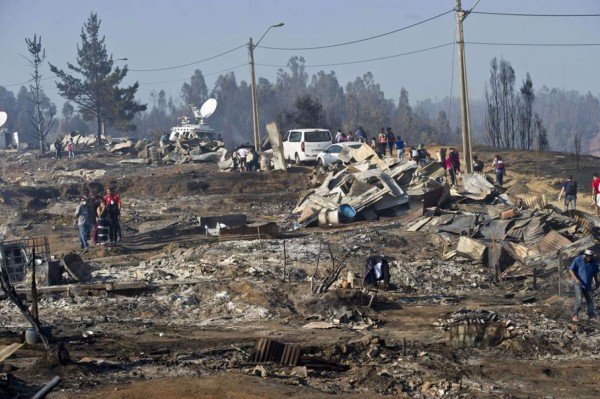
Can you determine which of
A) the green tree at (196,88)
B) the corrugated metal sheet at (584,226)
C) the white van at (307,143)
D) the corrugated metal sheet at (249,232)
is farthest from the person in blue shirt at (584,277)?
the green tree at (196,88)

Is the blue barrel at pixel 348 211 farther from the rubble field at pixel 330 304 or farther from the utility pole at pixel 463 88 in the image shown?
the utility pole at pixel 463 88

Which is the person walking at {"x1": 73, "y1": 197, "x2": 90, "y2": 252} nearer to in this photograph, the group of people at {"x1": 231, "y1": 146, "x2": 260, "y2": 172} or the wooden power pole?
the wooden power pole

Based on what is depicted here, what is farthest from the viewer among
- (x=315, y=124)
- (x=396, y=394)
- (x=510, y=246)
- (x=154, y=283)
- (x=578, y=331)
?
(x=315, y=124)

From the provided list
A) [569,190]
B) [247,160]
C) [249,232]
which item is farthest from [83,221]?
[247,160]

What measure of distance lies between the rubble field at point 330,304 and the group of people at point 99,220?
28.6 inches

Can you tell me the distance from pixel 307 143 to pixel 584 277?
23.6m

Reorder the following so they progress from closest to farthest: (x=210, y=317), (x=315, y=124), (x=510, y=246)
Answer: (x=210, y=317)
(x=510, y=246)
(x=315, y=124)

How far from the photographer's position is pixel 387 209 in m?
23.5

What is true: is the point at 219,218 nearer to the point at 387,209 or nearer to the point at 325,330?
the point at 387,209

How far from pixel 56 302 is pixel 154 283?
1.72m

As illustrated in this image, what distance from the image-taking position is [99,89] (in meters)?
70.0

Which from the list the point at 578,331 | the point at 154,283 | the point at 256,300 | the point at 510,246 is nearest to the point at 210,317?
the point at 256,300

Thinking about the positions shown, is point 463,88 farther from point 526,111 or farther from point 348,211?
point 526,111

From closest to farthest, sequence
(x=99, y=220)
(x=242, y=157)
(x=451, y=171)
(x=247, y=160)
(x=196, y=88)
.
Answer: (x=99, y=220)
(x=451, y=171)
(x=247, y=160)
(x=242, y=157)
(x=196, y=88)
